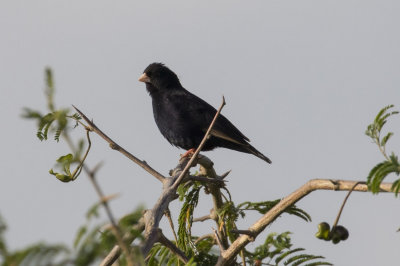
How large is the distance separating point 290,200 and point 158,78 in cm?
601

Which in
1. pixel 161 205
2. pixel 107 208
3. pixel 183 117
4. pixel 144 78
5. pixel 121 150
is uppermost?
pixel 144 78

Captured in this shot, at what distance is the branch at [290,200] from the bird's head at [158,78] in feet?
17.6

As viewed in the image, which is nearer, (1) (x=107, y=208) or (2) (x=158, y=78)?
(1) (x=107, y=208)

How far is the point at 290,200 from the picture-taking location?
3.41 metres

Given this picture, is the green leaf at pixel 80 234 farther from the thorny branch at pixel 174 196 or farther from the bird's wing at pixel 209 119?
the bird's wing at pixel 209 119

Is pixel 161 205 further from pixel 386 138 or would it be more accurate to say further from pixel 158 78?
pixel 158 78

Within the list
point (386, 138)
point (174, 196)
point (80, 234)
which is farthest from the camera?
point (174, 196)

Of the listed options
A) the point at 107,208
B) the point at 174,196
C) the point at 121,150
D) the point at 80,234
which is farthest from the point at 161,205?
the point at 107,208

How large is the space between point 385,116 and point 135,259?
200 centimetres

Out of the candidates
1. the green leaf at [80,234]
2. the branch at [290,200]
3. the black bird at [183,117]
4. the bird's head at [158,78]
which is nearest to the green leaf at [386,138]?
the branch at [290,200]

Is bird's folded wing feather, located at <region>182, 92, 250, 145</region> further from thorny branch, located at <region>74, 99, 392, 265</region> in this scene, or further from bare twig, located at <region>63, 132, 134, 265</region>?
bare twig, located at <region>63, 132, 134, 265</region>

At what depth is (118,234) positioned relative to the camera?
58.9 inches

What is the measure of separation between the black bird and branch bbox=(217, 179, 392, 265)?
3.94 metres

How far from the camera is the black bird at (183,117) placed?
8.12 m
